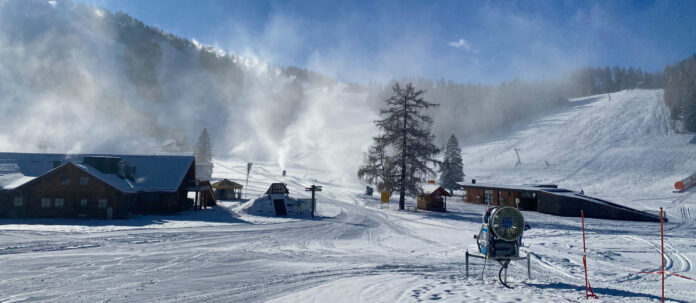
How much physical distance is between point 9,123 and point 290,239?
109 meters

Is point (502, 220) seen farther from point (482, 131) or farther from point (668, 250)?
point (482, 131)

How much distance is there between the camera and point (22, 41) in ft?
355

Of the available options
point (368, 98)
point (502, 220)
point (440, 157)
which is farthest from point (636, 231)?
point (368, 98)

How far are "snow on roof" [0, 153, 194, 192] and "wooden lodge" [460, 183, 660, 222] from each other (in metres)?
32.5

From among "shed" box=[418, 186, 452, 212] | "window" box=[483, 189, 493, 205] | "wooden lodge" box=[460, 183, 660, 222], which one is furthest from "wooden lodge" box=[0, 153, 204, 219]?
"window" box=[483, 189, 493, 205]

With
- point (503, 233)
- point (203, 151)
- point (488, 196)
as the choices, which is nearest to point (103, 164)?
point (503, 233)

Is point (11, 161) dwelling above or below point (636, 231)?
above

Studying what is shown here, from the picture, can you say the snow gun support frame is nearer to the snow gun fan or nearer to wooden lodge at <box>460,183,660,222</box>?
the snow gun fan

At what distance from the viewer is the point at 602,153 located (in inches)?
2913

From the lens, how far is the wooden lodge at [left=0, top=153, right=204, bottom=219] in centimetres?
2909

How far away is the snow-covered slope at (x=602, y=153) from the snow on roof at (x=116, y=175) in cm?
4953

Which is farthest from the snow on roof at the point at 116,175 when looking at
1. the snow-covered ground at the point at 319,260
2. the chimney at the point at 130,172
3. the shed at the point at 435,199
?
the shed at the point at 435,199

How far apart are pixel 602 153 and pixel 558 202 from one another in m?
49.5

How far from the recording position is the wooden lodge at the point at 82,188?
2909cm
